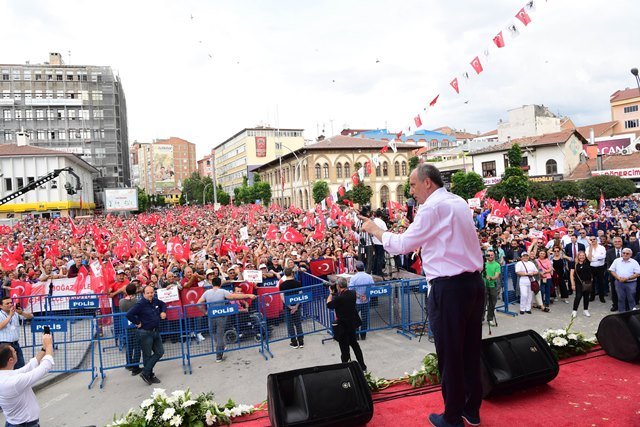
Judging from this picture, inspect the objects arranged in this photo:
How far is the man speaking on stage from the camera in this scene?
2992mm

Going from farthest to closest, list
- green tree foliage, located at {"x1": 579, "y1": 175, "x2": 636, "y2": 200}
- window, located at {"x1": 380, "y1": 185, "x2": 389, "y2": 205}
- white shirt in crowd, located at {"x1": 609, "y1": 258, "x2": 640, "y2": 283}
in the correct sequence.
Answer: window, located at {"x1": 380, "y1": 185, "x2": 389, "y2": 205} → green tree foliage, located at {"x1": 579, "y1": 175, "x2": 636, "y2": 200} → white shirt in crowd, located at {"x1": 609, "y1": 258, "x2": 640, "y2": 283}

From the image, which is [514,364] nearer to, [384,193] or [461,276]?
[461,276]

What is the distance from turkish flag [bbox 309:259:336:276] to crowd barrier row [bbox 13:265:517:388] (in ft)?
8.37

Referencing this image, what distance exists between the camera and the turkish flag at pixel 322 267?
1331 centimetres

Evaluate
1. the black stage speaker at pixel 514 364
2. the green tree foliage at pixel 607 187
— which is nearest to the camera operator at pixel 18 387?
the black stage speaker at pixel 514 364

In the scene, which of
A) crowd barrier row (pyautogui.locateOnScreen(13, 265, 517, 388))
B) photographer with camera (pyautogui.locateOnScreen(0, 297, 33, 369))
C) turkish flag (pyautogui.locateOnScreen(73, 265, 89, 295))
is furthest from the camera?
turkish flag (pyautogui.locateOnScreen(73, 265, 89, 295))

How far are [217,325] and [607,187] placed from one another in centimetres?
3839

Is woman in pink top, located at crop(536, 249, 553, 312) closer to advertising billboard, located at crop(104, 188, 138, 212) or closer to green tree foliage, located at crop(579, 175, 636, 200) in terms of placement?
green tree foliage, located at crop(579, 175, 636, 200)

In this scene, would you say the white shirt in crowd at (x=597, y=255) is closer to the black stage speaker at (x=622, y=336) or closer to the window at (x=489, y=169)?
the black stage speaker at (x=622, y=336)

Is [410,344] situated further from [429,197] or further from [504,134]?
[504,134]

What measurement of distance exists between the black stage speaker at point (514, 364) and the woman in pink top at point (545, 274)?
319 inches

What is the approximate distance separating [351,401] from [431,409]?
0.78 metres

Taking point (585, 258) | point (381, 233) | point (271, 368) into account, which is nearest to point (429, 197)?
point (381, 233)

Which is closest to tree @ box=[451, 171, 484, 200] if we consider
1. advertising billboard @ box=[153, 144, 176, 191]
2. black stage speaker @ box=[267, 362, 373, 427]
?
black stage speaker @ box=[267, 362, 373, 427]
